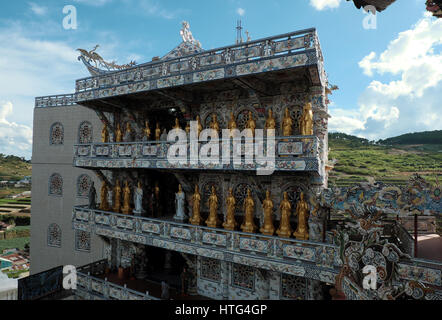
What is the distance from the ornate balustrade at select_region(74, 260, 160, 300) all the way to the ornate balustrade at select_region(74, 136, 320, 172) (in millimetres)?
5428

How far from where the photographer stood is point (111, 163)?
12.2 meters

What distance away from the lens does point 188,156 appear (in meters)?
10.1

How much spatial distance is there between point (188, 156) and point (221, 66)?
3663 mm

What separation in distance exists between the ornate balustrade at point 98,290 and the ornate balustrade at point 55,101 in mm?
11277

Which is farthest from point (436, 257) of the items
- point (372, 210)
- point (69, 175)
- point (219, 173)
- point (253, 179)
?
point (69, 175)

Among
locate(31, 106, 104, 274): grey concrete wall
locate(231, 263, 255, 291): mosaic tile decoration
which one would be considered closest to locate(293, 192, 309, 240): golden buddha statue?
locate(231, 263, 255, 291): mosaic tile decoration

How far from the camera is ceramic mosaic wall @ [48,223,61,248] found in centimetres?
1791

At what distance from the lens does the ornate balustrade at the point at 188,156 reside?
26.2ft

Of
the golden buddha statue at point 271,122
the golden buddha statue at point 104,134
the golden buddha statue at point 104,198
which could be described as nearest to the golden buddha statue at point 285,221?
the golden buddha statue at point 271,122

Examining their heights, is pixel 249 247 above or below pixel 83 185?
below

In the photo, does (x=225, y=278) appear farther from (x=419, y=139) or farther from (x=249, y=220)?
(x=419, y=139)

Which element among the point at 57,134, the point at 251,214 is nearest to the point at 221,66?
the point at 251,214

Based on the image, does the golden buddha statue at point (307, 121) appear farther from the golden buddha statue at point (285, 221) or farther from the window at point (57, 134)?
the window at point (57, 134)

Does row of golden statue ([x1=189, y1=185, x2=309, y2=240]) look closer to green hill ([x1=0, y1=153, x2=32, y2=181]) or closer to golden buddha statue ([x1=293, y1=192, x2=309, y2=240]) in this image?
golden buddha statue ([x1=293, y1=192, x2=309, y2=240])
